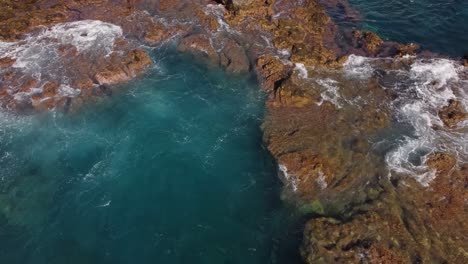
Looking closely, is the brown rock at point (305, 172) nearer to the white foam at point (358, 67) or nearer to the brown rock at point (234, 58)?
the white foam at point (358, 67)

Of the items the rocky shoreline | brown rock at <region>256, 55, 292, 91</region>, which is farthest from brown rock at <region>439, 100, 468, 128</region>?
brown rock at <region>256, 55, 292, 91</region>

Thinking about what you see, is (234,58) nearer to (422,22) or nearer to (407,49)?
(407,49)

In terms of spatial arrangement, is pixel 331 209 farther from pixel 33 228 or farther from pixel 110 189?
pixel 33 228

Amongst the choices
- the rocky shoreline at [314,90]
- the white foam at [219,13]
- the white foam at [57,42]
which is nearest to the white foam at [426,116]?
the rocky shoreline at [314,90]

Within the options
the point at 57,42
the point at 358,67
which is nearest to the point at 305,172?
the point at 358,67

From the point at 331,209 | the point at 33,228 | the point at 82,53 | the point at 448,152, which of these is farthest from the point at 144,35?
the point at 448,152
